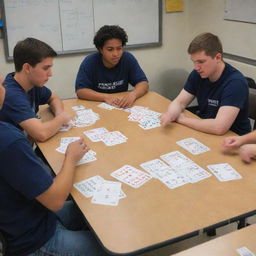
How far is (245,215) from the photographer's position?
1.30m

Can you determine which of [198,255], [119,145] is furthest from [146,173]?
[198,255]

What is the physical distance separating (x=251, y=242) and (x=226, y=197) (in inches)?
12.6

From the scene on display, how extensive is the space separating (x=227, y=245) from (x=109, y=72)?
207cm

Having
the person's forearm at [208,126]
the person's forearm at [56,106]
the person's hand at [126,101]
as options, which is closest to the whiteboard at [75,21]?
the person's forearm at [56,106]

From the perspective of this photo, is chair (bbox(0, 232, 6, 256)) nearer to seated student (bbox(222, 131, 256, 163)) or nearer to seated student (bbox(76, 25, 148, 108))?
seated student (bbox(222, 131, 256, 163))

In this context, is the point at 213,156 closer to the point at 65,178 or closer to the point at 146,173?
the point at 146,173

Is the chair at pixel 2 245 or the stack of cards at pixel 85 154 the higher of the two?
the stack of cards at pixel 85 154

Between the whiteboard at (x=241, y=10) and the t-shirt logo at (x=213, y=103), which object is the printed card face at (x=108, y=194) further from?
the whiteboard at (x=241, y=10)

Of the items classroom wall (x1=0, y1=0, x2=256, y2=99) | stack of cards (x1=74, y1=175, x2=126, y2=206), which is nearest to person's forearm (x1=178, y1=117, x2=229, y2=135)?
stack of cards (x1=74, y1=175, x2=126, y2=206)

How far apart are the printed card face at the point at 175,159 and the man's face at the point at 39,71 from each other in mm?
917

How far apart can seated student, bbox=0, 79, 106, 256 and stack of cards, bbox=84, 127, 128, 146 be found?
44 centimetres

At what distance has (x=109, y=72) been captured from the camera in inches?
114

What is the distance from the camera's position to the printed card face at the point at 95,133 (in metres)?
1.99

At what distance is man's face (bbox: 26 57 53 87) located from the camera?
2.05 metres
